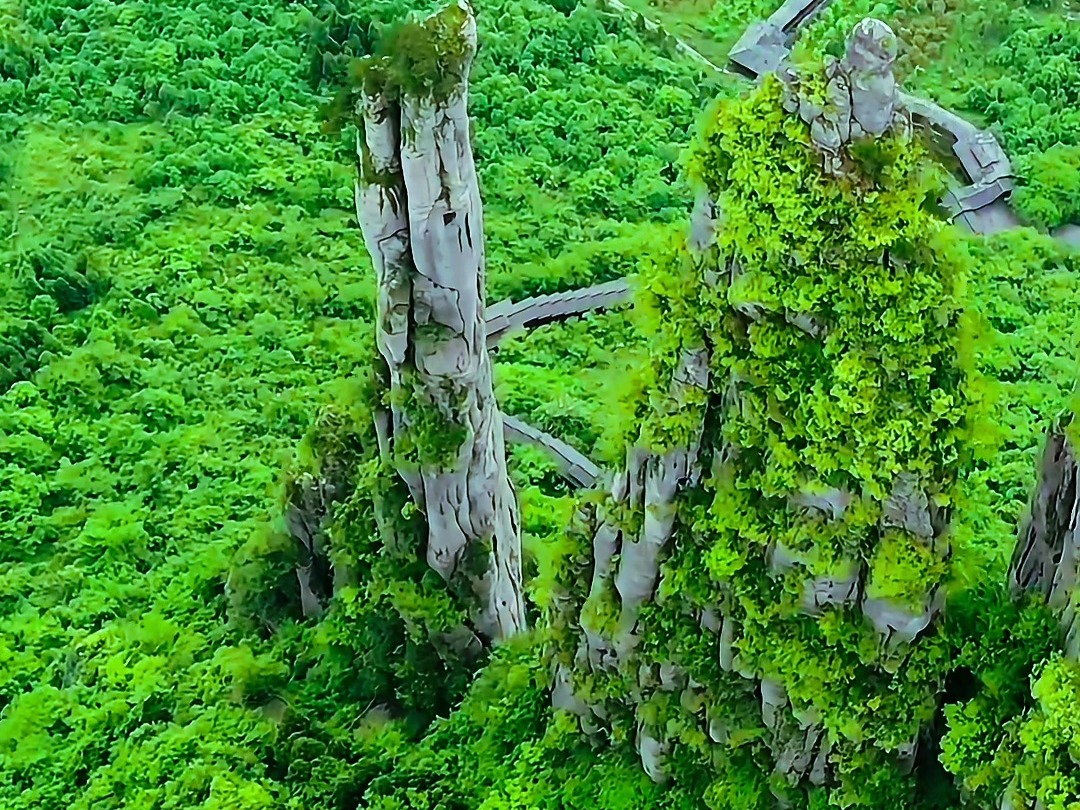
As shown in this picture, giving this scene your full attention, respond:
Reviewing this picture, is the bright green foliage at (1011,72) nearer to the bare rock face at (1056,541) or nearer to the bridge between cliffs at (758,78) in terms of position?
the bridge between cliffs at (758,78)

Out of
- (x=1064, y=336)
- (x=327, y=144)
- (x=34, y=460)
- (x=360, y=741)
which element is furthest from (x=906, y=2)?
(x=360, y=741)

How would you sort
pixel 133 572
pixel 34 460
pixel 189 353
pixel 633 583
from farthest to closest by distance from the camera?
pixel 189 353 < pixel 34 460 < pixel 133 572 < pixel 633 583

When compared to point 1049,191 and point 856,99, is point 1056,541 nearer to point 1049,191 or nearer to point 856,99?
point 856,99

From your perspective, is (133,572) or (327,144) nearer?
(133,572)

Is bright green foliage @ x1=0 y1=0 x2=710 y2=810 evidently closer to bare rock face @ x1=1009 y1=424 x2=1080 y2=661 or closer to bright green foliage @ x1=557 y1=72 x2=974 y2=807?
bright green foliage @ x1=557 y1=72 x2=974 y2=807

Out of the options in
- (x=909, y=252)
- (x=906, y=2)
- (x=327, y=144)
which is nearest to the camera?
(x=909, y=252)

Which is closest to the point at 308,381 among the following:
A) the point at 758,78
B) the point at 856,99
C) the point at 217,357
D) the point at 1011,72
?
the point at 217,357

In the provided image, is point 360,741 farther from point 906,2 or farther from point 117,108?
point 906,2
